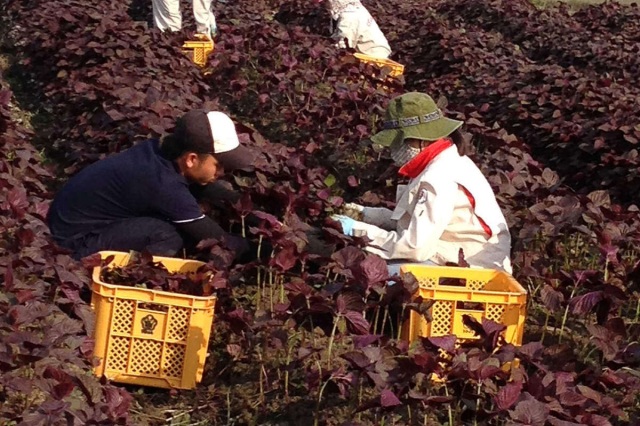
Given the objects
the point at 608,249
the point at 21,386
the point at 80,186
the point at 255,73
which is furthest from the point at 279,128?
the point at 21,386

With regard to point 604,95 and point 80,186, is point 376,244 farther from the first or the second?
point 604,95

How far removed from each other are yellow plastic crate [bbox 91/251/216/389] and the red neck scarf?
1072 mm

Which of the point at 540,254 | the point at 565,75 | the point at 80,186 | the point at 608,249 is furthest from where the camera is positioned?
the point at 565,75

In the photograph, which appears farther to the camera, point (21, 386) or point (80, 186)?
point (80, 186)

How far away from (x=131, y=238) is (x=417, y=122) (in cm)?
131

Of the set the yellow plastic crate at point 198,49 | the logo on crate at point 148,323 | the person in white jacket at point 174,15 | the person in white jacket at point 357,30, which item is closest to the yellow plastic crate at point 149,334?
the logo on crate at point 148,323

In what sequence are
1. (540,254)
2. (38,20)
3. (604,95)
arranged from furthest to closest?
1. (38,20)
2. (604,95)
3. (540,254)

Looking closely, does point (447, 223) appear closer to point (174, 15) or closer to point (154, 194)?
point (154, 194)

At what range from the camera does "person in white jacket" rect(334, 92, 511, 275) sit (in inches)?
147

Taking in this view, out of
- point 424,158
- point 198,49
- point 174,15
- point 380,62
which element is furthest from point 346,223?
point 174,15

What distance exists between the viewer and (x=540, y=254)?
435 cm

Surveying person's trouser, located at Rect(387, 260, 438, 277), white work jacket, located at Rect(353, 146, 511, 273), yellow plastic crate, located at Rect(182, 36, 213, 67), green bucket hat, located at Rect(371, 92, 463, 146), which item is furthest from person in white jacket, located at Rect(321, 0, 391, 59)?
person's trouser, located at Rect(387, 260, 438, 277)

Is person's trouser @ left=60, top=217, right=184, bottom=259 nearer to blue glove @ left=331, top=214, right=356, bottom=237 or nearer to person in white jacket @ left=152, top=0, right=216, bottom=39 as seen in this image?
blue glove @ left=331, top=214, right=356, bottom=237

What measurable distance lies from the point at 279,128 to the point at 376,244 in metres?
3.00
